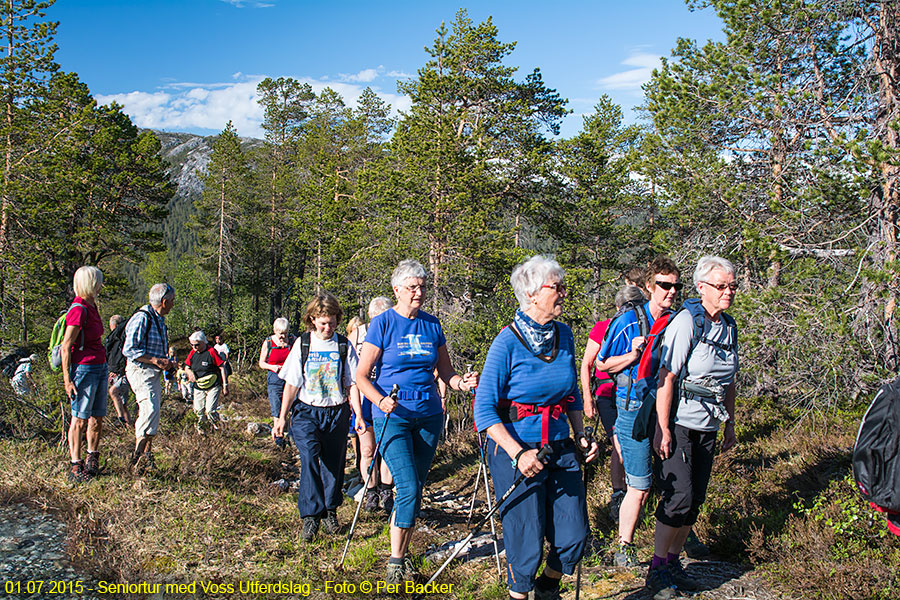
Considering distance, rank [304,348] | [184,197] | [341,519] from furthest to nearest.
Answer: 1. [184,197]
2. [341,519]
3. [304,348]

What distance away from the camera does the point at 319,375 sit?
4.71 m

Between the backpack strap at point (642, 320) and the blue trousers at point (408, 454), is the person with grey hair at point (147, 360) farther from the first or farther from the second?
the backpack strap at point (642, 320)

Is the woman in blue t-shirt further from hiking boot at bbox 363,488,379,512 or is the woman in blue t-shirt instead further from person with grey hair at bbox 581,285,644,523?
hiking boot at bbox 363,488,379,512

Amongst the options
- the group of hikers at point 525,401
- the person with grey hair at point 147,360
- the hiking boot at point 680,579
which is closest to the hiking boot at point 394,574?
the group of hikers at point 525,401

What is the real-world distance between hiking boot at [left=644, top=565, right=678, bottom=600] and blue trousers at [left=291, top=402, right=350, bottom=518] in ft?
8.08

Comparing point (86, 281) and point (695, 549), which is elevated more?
point (86, 281)

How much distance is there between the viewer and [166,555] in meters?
4.10

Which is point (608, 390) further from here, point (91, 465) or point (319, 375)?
point (91, 465)

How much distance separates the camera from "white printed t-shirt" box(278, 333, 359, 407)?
4.70 meters

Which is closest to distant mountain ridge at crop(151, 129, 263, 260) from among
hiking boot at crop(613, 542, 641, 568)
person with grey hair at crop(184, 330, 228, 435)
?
person with grey hair at crop(184, 330, 228, 435)

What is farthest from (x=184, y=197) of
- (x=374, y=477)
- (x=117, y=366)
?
(x=374, y=477)

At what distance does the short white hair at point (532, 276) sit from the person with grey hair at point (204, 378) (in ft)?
25.8

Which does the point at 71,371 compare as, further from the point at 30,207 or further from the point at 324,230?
the point at 324,230

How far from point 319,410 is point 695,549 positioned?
3.02m
